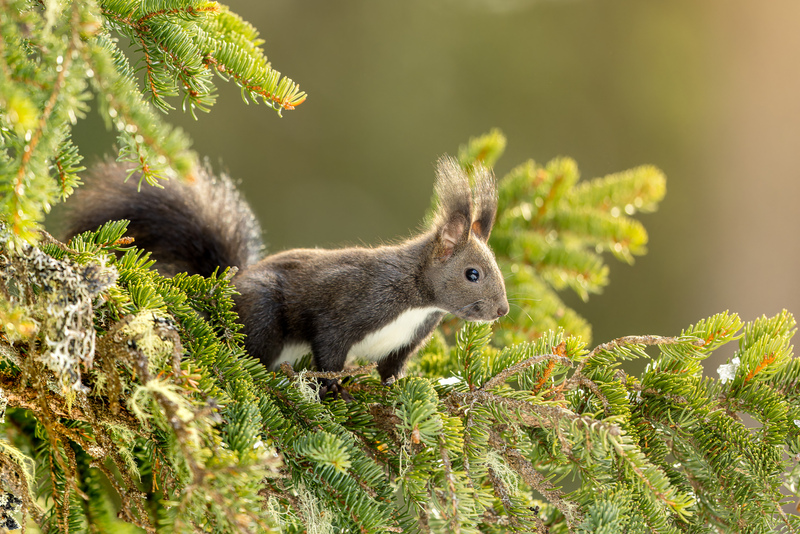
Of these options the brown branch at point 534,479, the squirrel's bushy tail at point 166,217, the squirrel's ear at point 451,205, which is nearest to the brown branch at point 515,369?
the brown branch at point 534,479

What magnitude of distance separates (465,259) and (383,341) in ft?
0.74

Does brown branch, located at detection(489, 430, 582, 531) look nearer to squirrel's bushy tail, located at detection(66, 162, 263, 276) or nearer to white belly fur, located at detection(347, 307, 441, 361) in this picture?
white belly fur, located at detection(347, 307, 441, 361)

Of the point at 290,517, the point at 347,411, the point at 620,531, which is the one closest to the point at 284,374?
the point at 347,411

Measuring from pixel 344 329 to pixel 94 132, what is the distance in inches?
104

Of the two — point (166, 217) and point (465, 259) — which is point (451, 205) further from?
point (166, 217)

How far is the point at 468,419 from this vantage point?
79 centimetres

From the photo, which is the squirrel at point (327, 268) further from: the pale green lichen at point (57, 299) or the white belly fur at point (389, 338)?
the pale green lichen at point (57, 299)

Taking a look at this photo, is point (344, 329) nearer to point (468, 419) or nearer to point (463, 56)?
point (468, 419)

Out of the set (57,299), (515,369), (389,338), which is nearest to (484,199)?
(389,338)

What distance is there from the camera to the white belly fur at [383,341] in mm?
1243

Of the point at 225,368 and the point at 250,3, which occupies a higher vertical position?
the point at 250,3

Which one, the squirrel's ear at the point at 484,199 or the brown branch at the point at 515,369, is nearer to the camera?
the brown branch at the point at 515,369

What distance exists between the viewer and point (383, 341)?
1.28 m

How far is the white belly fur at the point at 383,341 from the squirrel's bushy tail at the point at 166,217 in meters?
0.22
